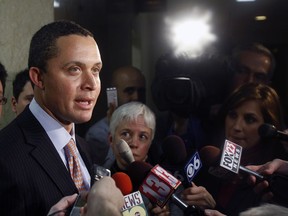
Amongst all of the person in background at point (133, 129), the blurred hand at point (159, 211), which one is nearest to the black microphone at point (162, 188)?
the blurred hand at point (159, 211)

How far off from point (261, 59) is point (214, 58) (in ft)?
0.87

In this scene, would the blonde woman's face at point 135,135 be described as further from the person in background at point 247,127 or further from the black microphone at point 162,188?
the black microphone at point 162,188

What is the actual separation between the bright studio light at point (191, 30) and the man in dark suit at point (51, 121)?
2.25 m

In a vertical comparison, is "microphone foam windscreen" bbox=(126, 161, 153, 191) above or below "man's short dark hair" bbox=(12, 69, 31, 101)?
below

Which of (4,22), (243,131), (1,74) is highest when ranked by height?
(4,22)

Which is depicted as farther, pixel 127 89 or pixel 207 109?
pixel 127 89

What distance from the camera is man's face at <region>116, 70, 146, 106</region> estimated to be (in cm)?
257

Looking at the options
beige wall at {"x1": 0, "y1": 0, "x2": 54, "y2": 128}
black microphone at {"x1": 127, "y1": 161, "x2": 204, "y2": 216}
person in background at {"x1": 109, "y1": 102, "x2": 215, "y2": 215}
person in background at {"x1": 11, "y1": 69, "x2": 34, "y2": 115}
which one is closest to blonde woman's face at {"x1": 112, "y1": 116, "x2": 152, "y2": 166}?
person in background at {"x1": 109, "y1": 102, "x2": 215, "y2": 215}

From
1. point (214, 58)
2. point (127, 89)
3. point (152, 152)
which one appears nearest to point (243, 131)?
point (152, 152)

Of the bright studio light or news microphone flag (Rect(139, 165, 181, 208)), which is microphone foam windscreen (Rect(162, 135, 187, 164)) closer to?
news microphone flag (Rect(139, 165, 181, 208))

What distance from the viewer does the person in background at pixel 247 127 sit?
1.83 m

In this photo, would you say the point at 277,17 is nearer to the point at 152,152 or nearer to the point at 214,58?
the point at 214,58

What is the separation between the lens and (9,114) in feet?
7.61

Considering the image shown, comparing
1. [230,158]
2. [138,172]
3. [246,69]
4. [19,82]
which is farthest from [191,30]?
[138,172]
